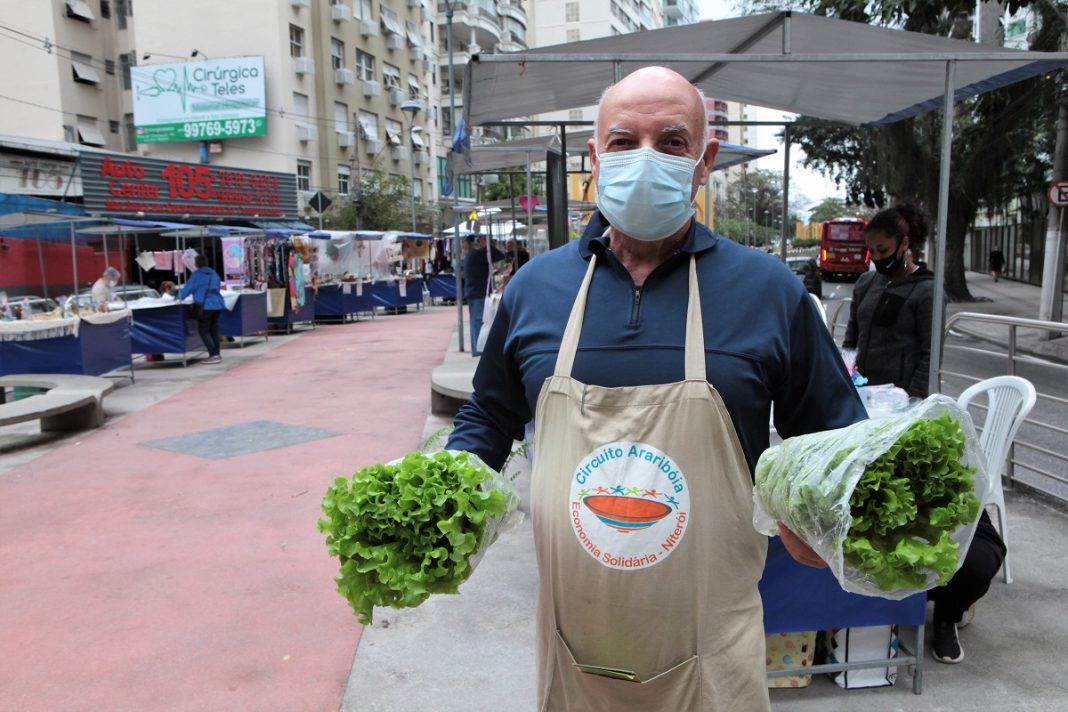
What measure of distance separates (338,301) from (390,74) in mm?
27226

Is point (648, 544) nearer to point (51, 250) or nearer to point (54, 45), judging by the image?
point (51, 250)

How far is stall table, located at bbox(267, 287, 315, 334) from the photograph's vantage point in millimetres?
19250

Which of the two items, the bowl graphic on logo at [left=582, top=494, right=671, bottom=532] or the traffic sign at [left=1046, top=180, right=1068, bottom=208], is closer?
the bowl graphic on logo at [left=582, top=494, right=671, bottom=532]

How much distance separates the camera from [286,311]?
64.6ft

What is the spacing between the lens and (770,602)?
3281 millimetres

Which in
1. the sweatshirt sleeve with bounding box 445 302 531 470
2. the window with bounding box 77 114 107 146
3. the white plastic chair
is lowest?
the white plastic chair

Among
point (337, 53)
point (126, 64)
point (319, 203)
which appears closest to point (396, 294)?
point (319, 203)

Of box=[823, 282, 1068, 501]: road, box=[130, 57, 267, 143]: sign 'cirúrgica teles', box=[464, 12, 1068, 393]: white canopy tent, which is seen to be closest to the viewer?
box=[464, 12, 1068, 393]: white canopy tent

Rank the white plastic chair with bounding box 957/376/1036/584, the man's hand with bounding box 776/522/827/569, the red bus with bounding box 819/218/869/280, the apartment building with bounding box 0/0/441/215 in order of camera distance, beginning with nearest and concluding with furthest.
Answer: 1. the man's hand with bounding box 776/522/827/569
2. the white plastic chair with bounding box 957/376/1036/584
3. the apartment building with bounding box 0/0/441/215
4. the red bus with bounding box 819/218/869/280

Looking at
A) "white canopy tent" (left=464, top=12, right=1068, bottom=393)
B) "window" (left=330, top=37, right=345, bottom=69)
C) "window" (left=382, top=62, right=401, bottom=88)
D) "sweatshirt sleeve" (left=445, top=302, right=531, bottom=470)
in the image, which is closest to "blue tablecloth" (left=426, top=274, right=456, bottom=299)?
"window" (left=330, top=37, right=345, bottom=69)

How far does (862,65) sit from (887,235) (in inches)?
37.3

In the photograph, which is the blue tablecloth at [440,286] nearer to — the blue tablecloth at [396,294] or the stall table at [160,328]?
the blue tablecloth at [396,294]

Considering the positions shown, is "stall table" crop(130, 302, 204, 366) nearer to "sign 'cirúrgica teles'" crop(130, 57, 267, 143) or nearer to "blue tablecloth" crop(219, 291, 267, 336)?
"blue tablecloth" crop(219, 291, 267, 336)

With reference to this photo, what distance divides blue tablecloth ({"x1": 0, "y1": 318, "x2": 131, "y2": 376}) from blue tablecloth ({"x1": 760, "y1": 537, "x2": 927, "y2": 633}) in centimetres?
1041
